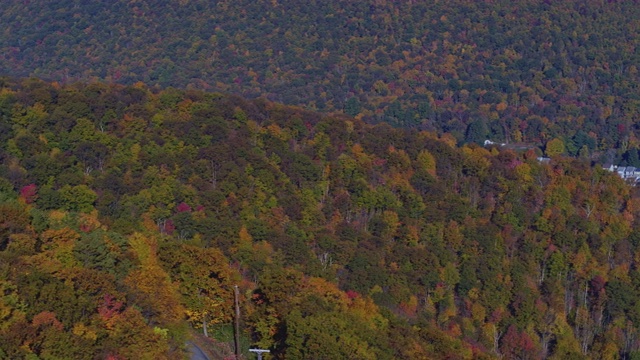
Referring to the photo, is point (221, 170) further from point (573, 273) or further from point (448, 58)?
point (448, 58)

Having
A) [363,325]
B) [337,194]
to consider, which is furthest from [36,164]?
[363,325]

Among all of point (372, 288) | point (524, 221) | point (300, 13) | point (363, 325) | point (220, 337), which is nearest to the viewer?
point (363, 325)

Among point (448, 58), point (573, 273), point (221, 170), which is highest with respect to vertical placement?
point (221, 170)

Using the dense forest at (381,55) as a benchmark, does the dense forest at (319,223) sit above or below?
above

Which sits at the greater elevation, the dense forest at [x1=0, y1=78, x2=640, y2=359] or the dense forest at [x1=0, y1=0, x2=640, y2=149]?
the dense forest at [x1=0, y1=78, x2=640, y2=359]

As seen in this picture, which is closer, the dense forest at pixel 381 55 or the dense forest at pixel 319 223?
the dense forest at pixel 319 223
